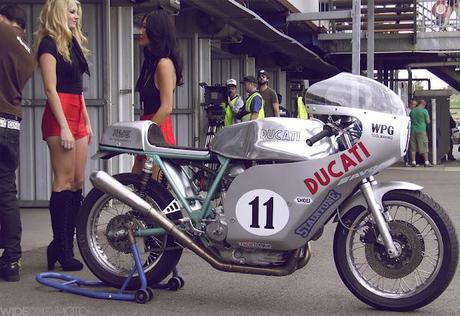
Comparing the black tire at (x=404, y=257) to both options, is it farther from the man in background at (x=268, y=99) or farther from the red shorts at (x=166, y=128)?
the man in background at (x=268, y=99)

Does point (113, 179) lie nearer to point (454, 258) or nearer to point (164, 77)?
point (164, 77)

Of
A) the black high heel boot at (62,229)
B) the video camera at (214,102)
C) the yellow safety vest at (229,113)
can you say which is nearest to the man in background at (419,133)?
the video camera at (214,102)

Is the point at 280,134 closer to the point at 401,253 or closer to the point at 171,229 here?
the point at 171,229

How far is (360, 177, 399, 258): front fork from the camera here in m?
4.81

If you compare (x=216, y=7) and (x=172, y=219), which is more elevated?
(x=216, y=7)

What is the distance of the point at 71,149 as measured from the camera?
588 centimetres

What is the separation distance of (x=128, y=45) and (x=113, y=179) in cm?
578

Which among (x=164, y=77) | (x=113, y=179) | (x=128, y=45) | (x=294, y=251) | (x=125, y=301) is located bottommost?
(x=125, y=301)

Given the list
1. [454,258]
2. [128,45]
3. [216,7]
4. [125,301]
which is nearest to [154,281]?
[125,301]

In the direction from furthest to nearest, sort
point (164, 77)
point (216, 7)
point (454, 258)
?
1. point (216, 7)
2. point (164, 77)
3. point (454, 258)

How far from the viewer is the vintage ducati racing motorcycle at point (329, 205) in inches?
188

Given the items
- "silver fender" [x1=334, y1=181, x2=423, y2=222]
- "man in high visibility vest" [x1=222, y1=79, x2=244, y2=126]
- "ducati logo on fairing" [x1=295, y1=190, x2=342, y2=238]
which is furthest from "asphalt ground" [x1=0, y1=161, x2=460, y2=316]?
"man in high visibility vest" [x1=222, y1=79, x2=244, y2=126]

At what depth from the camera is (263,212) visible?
4.88 m

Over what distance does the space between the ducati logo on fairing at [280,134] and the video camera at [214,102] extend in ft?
31.4
